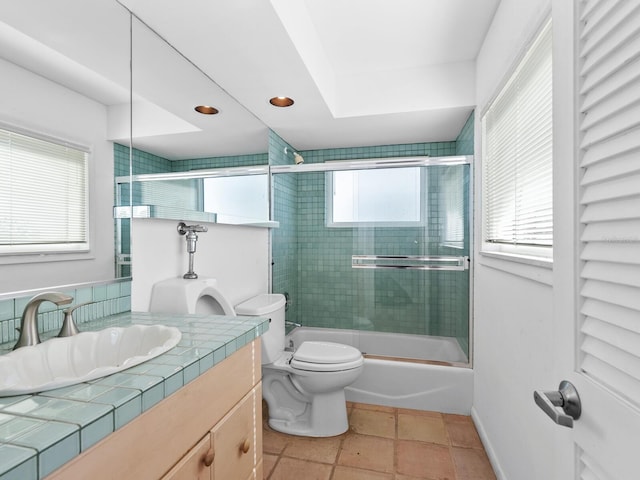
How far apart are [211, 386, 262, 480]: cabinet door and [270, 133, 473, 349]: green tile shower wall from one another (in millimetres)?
1641

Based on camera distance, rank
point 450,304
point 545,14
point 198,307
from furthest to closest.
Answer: point 450,304 → point 198,307 → point 545,14

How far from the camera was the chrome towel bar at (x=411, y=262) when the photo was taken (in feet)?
8.35

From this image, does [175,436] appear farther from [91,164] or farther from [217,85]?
[217,85]

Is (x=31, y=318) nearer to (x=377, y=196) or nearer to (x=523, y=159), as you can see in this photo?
(x=523, y=159)

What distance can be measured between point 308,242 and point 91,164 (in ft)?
6.67

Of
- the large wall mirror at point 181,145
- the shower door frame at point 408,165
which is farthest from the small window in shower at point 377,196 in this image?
the large wall mirror at point 181,145

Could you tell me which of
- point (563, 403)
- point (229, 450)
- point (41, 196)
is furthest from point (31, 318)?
point (563, 403)

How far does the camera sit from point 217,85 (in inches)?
79.2

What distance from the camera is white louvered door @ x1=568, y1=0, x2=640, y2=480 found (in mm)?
478

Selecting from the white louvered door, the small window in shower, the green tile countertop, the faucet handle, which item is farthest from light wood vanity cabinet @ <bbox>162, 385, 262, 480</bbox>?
the small window in shower

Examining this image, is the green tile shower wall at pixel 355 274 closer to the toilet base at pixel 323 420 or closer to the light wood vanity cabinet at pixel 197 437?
the toilet base at pixel 323 420

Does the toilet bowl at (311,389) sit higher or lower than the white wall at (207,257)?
lower

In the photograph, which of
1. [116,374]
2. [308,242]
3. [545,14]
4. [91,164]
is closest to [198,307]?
[91,164]

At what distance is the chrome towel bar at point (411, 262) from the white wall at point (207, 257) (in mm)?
785
